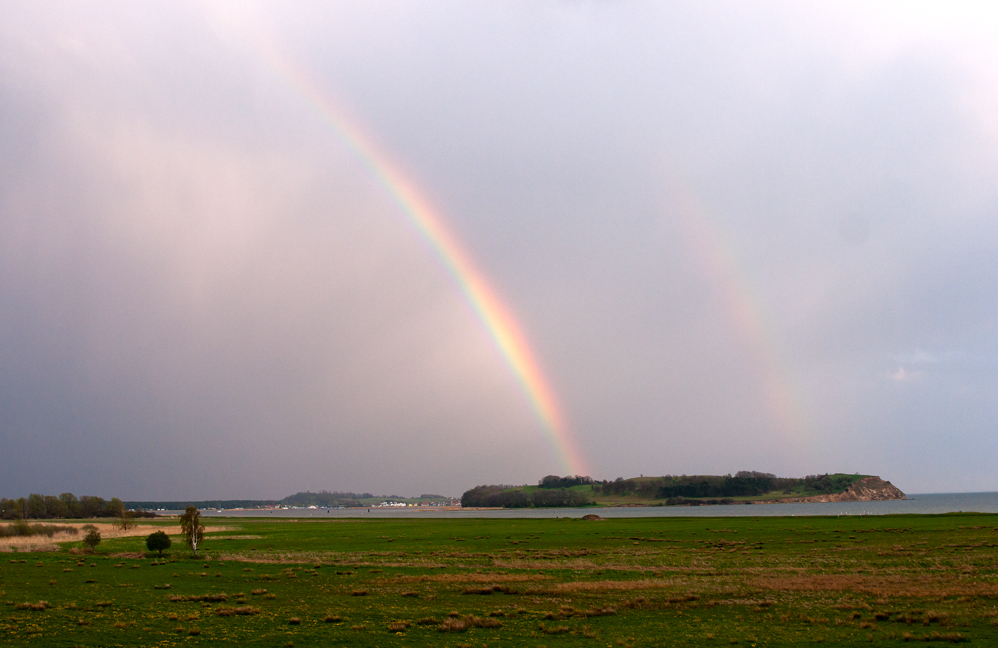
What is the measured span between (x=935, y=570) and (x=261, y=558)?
166 feet

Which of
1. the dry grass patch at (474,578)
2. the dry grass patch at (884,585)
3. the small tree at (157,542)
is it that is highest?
the dry grass patch at (884,585)

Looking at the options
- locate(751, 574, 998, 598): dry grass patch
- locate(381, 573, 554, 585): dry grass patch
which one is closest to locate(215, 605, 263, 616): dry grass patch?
locate(381, 573, 554, 585): dry grass patch

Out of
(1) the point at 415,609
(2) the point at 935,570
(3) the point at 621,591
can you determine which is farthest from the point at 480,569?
(2) the point at 935,570

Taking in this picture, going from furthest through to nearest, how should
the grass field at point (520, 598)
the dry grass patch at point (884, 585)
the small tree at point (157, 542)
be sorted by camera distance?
the small tree at point (157, 542) < the dry grass patch at point (884, 585) < the grass field at point (520, 598)

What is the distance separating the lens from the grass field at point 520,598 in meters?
22.0

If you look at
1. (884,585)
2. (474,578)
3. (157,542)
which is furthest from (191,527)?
(884,585)

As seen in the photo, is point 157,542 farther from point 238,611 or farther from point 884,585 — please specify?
point 884,585

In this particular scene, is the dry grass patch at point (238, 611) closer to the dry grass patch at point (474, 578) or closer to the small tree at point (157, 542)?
the dry grass patch at point (474, 578)

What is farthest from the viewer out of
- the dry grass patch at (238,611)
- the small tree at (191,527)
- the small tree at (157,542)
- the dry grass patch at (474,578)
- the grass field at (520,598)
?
the small tree at (191,527)

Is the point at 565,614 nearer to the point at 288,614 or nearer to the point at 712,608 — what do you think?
the point at 712,608

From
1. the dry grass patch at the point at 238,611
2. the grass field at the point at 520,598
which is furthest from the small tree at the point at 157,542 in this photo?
the dry grass patch at the point at 238,611

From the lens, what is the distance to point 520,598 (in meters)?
31.7

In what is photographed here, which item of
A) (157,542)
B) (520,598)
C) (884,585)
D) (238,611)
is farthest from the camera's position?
(157,542)

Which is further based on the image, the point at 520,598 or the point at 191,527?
the point at 191,527
